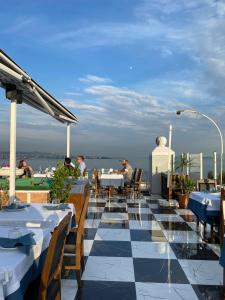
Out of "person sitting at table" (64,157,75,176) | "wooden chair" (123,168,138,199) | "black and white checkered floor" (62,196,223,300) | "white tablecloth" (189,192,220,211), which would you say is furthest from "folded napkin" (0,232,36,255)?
"wooden chair" (123,168,138,199)

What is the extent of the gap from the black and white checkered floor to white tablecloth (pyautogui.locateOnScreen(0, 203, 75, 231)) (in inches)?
25.6

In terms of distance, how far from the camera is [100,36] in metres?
9.55

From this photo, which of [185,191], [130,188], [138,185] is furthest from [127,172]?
[185,191]

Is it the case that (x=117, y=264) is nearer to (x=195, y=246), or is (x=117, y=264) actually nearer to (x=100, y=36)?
(x=195, y=246)

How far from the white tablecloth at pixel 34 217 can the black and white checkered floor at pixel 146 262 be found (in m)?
0.65

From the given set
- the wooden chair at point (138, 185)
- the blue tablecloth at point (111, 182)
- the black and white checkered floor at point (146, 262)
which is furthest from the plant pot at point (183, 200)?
the blue tablecloth at point (111, 182)

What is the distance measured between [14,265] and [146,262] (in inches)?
108

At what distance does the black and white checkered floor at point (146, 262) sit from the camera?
3.67 m

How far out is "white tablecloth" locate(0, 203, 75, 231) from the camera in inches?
131

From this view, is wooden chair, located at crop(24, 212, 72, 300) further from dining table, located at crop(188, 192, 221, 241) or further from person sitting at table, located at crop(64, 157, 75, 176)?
person sitting at table, located at crop(64, 157, 75, 176)

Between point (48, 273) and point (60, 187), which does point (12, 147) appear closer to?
point (60, 187)

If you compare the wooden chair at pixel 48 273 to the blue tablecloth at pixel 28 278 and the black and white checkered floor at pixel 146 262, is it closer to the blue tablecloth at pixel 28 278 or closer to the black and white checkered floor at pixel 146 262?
the blue tablecloth at pixel 28 278

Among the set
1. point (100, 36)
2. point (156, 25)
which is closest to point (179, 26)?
point (156, 25)

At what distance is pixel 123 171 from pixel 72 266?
8.67 meters
